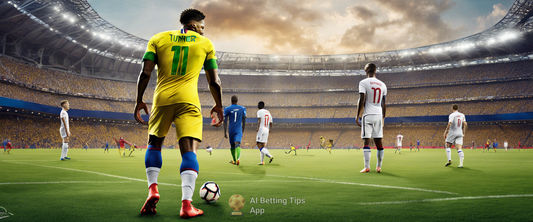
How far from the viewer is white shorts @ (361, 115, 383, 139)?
697 cm

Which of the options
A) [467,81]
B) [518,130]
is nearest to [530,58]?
[467,81]

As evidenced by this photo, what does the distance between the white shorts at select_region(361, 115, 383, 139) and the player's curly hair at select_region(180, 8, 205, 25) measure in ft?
16.2

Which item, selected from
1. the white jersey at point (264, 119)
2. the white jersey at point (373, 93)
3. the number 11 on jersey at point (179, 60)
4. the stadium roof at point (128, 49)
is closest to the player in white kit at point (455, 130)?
the white jersey at point (373, 93)

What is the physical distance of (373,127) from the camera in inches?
276

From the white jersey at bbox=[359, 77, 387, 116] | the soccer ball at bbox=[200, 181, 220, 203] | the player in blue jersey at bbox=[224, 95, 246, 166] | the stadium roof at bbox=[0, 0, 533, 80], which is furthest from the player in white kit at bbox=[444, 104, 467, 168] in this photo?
the stadium roof at bbox=[0, 0, 533, 80]

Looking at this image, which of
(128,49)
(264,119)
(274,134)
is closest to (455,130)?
(264,119)

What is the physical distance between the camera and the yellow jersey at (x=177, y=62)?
123 inches

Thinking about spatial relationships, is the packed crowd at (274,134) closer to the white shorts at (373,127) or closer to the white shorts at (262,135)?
the white shorts at (262,135)

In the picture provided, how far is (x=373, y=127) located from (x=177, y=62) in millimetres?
5226

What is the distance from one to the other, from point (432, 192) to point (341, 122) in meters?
51.1

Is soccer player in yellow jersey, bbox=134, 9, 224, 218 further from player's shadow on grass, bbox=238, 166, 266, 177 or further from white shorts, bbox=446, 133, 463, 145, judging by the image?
white shorts, bbox=446, 133, 463, 145

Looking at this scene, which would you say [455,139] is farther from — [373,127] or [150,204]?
[150,204]

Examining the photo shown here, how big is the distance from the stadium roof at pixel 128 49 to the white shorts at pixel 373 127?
1428 inches

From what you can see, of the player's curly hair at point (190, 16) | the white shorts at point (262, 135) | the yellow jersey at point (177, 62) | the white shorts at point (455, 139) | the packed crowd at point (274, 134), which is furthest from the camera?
the packed crowd at point (274, 134)
